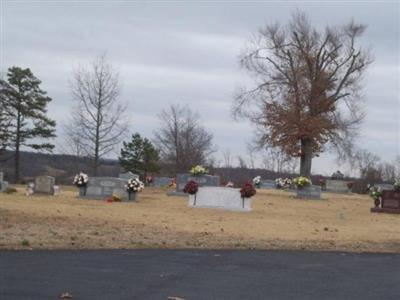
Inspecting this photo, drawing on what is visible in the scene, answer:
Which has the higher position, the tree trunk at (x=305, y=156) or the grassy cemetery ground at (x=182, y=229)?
the tree trunk at (x=305, y=156)

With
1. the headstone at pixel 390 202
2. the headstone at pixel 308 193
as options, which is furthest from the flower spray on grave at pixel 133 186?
the headstone at pixel 308 193

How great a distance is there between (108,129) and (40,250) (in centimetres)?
3630

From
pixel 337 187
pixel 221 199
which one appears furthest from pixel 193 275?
pixel 337 187

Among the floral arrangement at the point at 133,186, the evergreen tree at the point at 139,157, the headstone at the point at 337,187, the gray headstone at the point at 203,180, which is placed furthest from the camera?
the evergreen tree at the point at 139,157

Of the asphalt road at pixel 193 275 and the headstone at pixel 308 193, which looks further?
the headstone at pixel 308 193

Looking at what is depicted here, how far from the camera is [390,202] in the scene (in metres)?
28.1

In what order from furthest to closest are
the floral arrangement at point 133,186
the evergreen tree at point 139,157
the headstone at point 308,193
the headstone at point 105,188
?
the evergreen tree at point 139,157 → the headstone at point 308,193 → the headstone at point 105,188 → the floral arrangement at point 133,186

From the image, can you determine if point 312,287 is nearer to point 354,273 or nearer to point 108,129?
point 354,273

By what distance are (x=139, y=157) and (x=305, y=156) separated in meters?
17.8

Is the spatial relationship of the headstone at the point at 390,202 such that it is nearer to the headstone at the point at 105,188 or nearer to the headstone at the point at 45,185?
the headstone at the point at 105,188

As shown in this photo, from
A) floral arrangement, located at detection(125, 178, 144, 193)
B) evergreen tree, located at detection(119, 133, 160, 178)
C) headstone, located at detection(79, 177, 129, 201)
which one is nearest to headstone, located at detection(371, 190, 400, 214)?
floral arrangement, located at detection(125, 178, 144, 193)

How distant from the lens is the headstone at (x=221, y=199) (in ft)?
81.1

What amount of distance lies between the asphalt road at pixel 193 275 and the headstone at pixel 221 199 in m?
12.1

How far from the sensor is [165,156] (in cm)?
6781
